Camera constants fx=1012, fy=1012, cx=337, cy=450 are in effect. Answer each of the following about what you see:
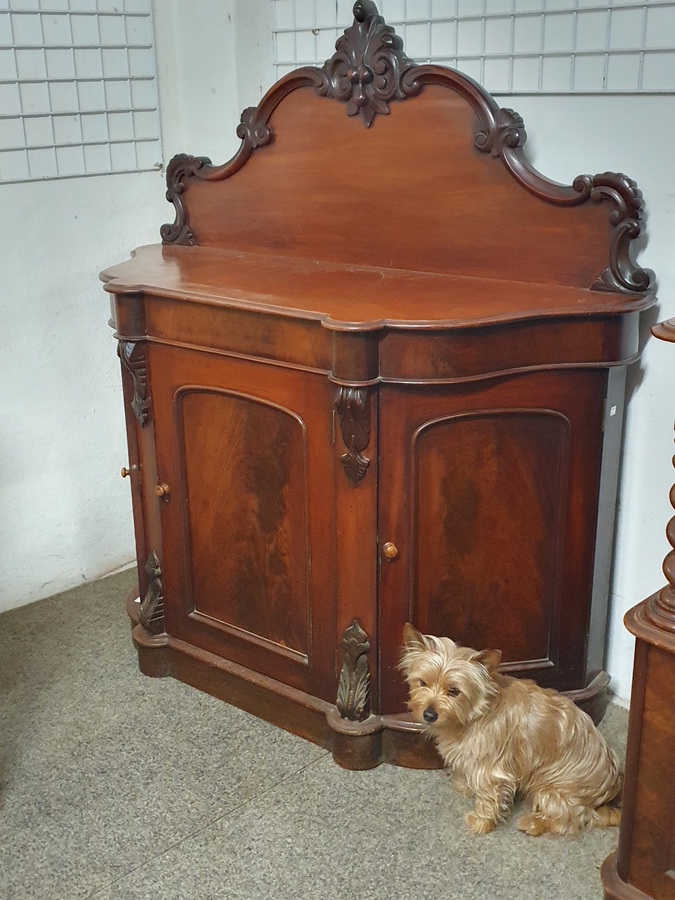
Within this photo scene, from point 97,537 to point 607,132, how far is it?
6.47 ft

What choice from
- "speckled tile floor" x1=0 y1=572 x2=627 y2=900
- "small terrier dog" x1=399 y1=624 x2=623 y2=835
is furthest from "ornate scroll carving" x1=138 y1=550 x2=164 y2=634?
"small terrier dog" x1=399 y1=624 x2=623 y2=835

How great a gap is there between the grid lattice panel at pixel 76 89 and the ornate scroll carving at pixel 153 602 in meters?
1.14

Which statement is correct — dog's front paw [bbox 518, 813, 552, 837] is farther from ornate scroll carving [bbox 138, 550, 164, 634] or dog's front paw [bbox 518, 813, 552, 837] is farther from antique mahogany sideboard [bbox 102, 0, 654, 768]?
ornate scroll carving [bbox 138, 550, 164, 634]

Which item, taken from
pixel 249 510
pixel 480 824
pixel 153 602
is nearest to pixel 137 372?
pixel 249 510

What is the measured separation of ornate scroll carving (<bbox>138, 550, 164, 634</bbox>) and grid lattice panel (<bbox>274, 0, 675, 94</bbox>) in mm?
1436

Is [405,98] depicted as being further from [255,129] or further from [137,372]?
[137,372]

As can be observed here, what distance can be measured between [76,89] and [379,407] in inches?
57.9

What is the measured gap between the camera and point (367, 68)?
2430 millimetres

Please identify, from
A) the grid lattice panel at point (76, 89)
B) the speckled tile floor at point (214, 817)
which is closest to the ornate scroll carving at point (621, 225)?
the speckled tile floor at point (214, 817)

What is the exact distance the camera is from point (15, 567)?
3.09 m

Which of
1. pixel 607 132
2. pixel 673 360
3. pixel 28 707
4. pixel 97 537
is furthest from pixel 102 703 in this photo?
pixel 607 132

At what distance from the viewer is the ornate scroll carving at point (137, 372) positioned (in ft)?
8.03

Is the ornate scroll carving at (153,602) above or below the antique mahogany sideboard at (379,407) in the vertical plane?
below

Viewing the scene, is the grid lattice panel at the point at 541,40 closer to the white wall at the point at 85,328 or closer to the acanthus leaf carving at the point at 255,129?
the acanthus leaf carving at the point at 255,129
